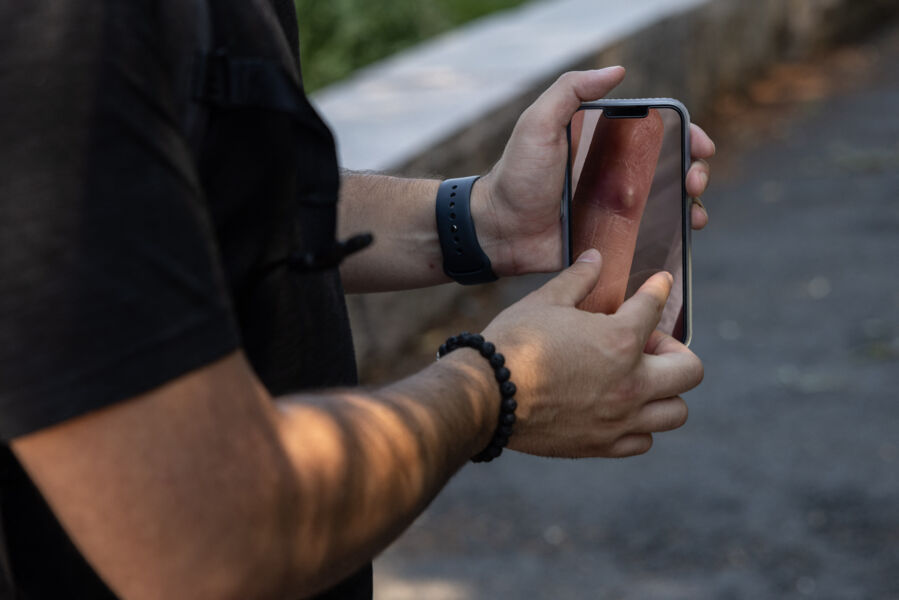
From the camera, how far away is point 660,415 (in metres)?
1.62

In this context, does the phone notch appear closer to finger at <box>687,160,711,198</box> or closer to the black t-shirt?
finger at <box>687,160,711,198</box>

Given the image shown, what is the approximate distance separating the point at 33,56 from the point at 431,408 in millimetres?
559

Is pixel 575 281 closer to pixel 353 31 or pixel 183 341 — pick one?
pixel 183 341

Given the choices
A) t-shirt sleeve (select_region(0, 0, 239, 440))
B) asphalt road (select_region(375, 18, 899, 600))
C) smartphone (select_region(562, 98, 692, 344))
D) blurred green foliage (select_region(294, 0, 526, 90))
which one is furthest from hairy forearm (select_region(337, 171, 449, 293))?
blurred green foliage (select_region(294, 0, 526, 90))

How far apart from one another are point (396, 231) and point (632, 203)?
397 millimetres

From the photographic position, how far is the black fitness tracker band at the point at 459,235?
75.0 inches

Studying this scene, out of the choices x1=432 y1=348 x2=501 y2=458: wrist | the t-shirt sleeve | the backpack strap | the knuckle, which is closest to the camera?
the t-shirt sleeve

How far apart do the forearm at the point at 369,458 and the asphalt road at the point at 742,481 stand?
6.80ft

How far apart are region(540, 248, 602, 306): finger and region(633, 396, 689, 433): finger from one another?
0.60 ft

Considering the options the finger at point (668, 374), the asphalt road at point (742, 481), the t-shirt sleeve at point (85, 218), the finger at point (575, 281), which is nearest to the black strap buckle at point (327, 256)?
the t-shirt sleeve at point (85, 218)

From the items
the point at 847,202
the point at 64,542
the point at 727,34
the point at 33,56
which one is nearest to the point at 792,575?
the point at 64,542

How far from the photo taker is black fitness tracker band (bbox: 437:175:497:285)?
6.25ft

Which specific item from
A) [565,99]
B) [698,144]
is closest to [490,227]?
[565,99]

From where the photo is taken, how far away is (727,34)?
8.11 m
